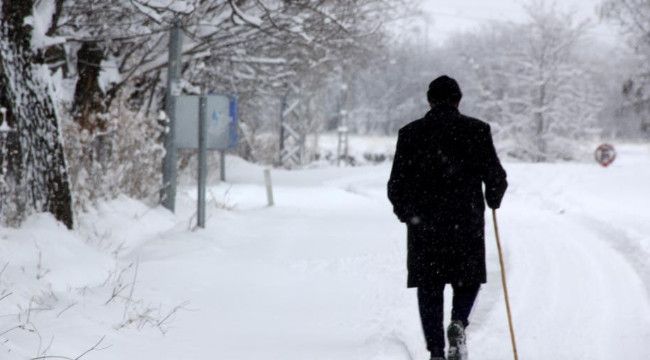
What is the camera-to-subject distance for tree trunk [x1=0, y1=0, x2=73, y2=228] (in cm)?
814

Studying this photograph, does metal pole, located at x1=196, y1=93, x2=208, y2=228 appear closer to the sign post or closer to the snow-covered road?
the sign post

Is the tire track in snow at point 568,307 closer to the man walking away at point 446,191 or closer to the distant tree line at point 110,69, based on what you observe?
the man walking away at point 446,191

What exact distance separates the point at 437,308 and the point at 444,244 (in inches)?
17.5

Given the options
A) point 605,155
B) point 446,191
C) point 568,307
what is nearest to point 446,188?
point 446,191

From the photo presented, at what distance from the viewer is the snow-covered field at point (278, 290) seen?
556cm

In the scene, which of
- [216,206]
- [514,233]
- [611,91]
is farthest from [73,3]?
[611,91]

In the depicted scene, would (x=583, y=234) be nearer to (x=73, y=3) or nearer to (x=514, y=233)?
(x=514, y=233)

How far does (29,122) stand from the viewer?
8.36 meters

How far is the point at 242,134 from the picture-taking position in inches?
1427

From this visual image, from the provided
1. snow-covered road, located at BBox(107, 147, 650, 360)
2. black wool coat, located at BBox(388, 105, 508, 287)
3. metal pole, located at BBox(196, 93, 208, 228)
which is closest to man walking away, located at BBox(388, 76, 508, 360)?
black wool coat, located at BBox(388, 105, 508, 287)

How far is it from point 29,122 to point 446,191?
5020 millimetres

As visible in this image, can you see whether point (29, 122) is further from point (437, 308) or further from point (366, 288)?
point (437, 308)

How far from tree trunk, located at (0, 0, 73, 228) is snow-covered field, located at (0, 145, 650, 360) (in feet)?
1.23

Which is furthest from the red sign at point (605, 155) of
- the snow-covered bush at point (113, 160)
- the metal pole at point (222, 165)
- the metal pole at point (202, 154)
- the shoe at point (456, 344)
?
the shoe at point (456, 344)
